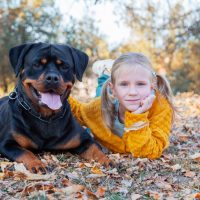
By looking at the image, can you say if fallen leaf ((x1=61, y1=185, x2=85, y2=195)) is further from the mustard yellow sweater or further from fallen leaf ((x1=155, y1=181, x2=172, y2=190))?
the mustard yellow sweater

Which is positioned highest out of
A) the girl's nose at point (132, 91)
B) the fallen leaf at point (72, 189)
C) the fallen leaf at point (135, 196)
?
the girl's nose at point (132, 91)

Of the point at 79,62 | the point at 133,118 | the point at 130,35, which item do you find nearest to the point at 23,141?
the point at 79,62

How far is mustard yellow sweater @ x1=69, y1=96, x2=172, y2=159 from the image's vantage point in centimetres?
458

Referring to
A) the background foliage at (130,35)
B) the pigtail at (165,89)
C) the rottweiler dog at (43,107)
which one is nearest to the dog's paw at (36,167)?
the rottweiler dog at (43,107)

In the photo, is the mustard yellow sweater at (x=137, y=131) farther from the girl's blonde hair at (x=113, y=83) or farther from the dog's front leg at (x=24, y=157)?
the dog's front leg at (x=24, y=157)

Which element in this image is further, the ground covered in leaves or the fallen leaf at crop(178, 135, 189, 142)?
the fallen leaf at crop(178, 135, 189, 142)

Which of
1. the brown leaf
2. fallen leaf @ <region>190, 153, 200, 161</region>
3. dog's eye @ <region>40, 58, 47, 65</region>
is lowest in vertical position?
fallen leaf @ <region>190, 153, 200, 161</region>

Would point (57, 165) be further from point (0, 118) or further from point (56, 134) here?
point (0, 118)

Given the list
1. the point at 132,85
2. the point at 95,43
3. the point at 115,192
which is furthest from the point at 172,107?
the point at 95,43

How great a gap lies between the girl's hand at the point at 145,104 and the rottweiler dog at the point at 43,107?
0.59 meters

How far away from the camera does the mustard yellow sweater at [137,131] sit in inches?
180

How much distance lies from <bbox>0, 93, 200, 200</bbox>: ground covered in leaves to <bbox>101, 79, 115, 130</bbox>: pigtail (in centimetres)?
40

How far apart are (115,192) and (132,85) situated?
5.05ft

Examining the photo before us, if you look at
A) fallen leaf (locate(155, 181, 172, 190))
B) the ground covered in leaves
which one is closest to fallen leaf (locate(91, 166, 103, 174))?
the ground covered in leaves
